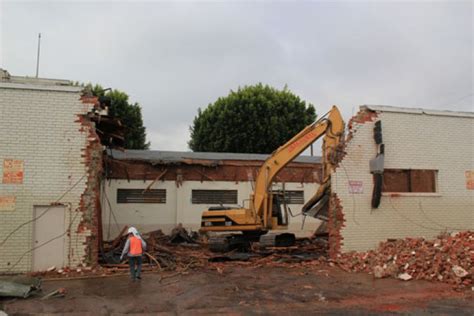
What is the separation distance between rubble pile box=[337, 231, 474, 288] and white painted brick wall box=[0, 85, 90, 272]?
735 cm

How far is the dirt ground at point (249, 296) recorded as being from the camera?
313 inches

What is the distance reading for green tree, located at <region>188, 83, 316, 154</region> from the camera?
30469 millimetres

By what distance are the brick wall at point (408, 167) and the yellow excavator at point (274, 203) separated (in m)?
0.50

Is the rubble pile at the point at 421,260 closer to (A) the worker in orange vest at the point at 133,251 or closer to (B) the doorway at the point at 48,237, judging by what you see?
(A) the worker in orange vest at the point at 133,251

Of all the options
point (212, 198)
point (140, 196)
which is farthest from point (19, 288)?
point (212, 198)

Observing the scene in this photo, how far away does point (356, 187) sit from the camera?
43.3ft

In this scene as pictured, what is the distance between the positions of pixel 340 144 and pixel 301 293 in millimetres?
5364

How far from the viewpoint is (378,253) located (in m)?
12.2

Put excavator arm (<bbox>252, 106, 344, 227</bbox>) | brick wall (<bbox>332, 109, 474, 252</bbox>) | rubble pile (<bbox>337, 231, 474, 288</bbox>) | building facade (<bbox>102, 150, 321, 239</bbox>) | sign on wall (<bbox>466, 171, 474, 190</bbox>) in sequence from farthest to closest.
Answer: building facade (<bbox>102, 150, 321, 239</bbox>), sign on wall (<bbox>466, 171, 474, 190</bbox>), excavator arm (<bbox>252, 106, 344, 227</bbox>), brick wall (<bbox>332, 109, 474, 252</bbox>), rubble pile (<bbox>337, 231, 474, 288</bbox>)

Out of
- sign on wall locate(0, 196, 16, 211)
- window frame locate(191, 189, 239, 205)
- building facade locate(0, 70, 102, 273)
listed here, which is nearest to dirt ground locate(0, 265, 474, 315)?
building facade locate(0, 70, 102, 273)

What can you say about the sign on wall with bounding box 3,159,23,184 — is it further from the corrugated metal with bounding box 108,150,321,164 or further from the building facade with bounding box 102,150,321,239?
the corrugated metal with bounding box 108,150,321,164

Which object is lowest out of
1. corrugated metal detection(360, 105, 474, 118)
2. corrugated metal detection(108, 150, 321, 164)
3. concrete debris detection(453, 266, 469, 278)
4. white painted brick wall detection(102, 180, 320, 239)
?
concrete debris detection(453, 266, 469, 278)

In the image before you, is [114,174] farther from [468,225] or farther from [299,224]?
[468,225]

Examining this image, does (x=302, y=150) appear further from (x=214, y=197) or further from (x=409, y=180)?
(x=214, y=197)
